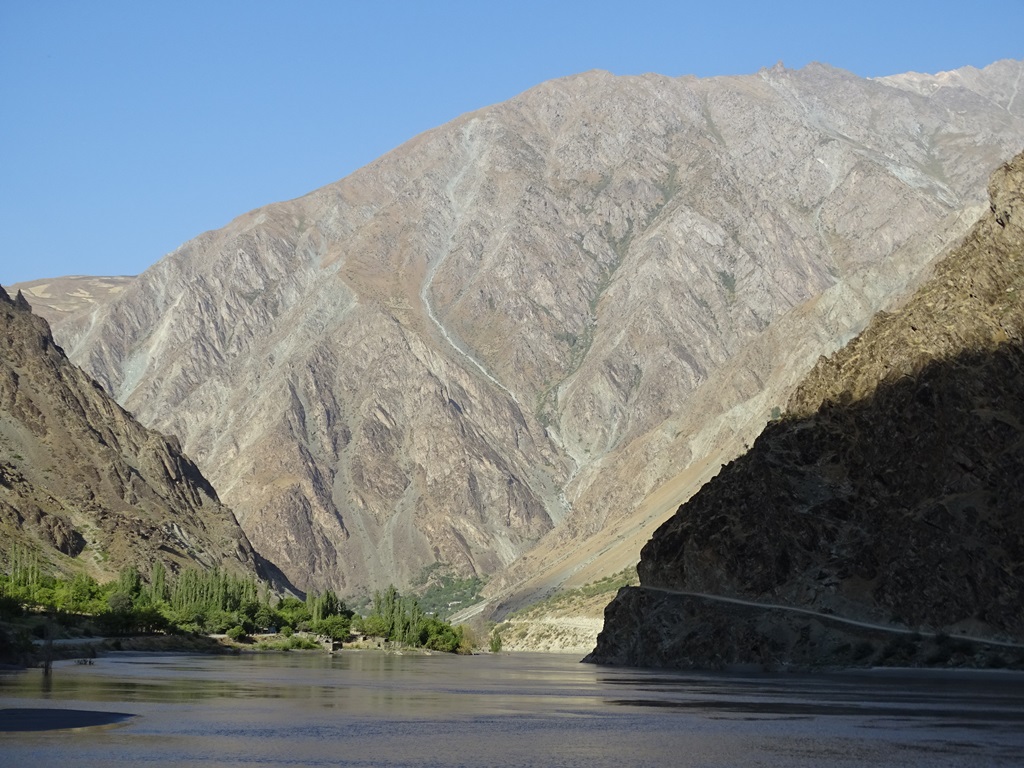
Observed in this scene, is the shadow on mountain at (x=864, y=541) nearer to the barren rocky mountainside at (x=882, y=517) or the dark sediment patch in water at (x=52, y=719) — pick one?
the barren rocky mountainside at (x=882, y=517)

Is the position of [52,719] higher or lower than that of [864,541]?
lower

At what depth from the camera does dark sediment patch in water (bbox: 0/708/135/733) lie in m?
68.8

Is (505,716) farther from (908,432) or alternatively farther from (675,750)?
(908,432)

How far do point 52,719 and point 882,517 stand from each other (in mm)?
102188

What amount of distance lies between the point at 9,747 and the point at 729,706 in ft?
164

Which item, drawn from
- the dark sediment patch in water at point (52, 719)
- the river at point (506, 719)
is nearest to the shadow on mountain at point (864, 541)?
the river at point (506, 719)

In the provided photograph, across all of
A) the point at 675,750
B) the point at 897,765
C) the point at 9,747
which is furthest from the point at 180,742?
the point at 897,765

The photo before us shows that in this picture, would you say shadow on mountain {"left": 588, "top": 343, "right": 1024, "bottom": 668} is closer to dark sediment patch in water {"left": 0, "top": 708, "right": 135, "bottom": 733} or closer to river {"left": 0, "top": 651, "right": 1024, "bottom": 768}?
river {"left": 0, "top": 651, "right": 1024, "bottom": 768}

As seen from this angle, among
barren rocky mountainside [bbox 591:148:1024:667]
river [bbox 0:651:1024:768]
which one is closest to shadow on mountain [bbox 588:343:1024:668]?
barren rocky mountainside [bbox 591:148:1024:667]

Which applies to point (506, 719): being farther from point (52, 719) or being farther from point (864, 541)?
point (864, 541)

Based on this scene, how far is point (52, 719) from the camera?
72062 mm

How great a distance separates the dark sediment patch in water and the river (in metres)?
0.27

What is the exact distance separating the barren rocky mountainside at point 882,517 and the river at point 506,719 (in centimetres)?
1134

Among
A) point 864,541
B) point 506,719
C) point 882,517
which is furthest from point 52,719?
point 882,517
